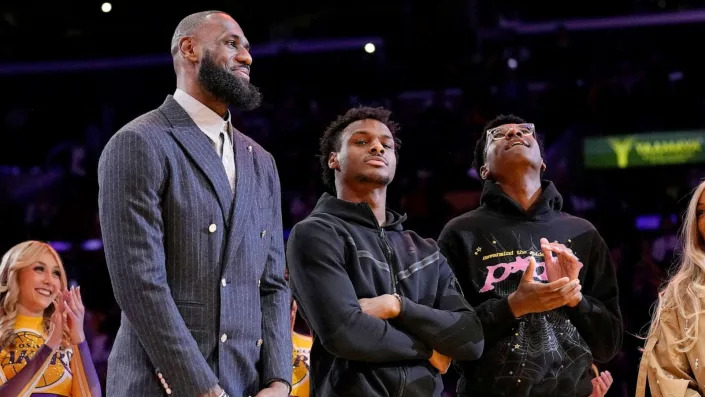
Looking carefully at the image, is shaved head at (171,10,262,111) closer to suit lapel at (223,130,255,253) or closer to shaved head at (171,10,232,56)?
shaved head at (171,10,232,56)

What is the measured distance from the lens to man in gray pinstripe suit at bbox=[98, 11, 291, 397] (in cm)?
248

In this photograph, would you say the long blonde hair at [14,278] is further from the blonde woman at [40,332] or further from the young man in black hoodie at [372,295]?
the young man in black hoodie at [372,295]

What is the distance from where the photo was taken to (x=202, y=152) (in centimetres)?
275

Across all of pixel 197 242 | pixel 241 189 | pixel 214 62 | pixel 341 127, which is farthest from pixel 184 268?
pixel 341 127

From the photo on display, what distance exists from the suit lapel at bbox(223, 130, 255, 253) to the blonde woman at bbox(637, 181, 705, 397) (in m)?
1.67

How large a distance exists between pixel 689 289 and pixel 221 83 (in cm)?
196

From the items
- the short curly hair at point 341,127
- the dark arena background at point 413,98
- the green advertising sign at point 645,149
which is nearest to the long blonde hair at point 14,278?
the short curly hair at point 341,127

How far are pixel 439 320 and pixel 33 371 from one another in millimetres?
2049

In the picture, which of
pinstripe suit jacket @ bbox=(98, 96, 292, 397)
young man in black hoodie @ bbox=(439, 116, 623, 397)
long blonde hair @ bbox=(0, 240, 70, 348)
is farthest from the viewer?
long blonde hair @ bbox=(0, 240, 70, 348)

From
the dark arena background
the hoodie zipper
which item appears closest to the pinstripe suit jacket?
the hoodie zipper

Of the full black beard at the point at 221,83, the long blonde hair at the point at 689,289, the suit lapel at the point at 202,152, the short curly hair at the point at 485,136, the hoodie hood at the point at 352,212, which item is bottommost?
the long blonde hair at the point at 689,289

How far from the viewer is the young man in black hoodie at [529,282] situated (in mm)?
3568

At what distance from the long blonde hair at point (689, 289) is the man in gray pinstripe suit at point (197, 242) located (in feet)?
5.00

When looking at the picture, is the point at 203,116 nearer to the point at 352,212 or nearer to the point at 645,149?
the point at 352,212
